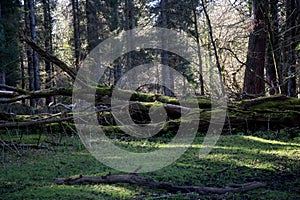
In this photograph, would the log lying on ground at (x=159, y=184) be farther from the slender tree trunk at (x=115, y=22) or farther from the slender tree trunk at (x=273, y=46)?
the slender tree trunk at (x=115, y=22)

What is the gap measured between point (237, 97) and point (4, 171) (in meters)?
6.71

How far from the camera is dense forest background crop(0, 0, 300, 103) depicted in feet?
32.4

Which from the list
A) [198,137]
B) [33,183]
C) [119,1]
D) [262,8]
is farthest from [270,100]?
[119,1]

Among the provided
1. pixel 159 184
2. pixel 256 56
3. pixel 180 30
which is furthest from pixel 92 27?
pixel 159 184

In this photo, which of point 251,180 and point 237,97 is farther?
point 237,97

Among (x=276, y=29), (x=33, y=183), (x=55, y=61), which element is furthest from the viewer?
(x=276, y=29)

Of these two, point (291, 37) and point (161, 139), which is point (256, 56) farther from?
point (161, 139)

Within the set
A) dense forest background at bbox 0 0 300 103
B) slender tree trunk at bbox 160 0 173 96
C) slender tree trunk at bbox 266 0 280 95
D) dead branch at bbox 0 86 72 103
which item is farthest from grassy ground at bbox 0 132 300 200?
slender tree trunk at bbox 160 0 173 96

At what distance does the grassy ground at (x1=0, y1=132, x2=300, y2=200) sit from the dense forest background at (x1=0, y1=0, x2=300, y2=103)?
131 inches

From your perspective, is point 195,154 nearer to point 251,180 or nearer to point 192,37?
point 251,180

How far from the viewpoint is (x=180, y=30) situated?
21.1 metres

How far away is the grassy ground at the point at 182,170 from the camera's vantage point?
3.89 metres

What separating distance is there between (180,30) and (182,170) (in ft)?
55.6

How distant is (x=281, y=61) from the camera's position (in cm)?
1052
